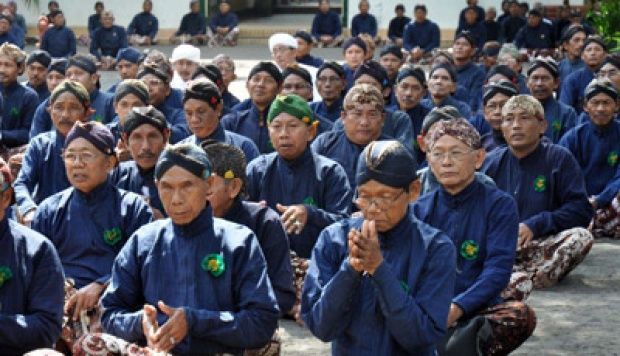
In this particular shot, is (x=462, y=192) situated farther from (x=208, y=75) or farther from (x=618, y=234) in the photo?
(x=208, y=75)

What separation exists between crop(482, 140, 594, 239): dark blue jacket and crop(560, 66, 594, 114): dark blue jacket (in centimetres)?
490

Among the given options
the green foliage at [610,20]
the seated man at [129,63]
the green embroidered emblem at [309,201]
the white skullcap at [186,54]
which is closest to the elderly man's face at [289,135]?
the green embroidered emblem at [309,201]

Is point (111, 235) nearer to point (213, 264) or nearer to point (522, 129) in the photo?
point (213, 264)

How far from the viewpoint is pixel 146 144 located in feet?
24.7

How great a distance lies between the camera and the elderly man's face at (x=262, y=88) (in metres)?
10.1

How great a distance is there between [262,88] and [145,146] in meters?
2.75

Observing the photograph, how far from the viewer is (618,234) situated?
9906 millimetres

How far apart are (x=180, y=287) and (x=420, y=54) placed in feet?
65.2

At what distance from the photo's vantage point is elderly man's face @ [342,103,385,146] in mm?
8516

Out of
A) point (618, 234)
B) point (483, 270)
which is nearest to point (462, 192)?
point (483, 270)

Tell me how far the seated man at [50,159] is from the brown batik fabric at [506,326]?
10.1ft

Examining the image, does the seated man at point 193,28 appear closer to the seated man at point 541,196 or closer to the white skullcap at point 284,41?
the white skullcap at point 284,41

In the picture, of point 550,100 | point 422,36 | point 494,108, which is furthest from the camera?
point 422,36

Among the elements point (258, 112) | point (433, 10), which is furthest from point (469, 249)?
point (433, 10)
